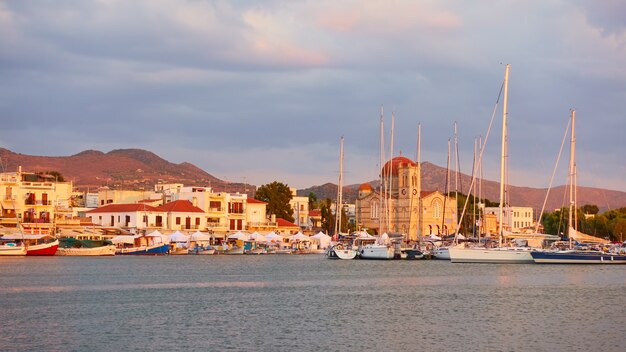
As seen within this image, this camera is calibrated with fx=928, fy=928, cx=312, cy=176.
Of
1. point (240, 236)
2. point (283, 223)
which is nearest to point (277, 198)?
point (283, 223)

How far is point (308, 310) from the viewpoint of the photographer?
4044cm

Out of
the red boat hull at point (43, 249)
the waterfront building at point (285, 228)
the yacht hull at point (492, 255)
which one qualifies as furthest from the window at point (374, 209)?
the yacht hull at point (492, 255)

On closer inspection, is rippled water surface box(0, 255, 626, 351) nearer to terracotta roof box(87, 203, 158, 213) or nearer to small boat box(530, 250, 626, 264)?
small boat box(530, 250, 626, 264)

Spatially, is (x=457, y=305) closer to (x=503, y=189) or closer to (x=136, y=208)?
(x=503, y=189)

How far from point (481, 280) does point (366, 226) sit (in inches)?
3794

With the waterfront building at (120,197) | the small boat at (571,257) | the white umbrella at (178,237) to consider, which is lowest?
the small boat at (571,257)

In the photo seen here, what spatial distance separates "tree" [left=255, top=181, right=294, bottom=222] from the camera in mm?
128875

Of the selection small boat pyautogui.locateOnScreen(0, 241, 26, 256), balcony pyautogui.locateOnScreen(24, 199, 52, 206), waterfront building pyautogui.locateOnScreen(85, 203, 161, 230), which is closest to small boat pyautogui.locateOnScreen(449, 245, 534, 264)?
small boat pyautogui.locateOnScreen(0, 241, 26, 256)

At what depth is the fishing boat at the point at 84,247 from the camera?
91.4 metres

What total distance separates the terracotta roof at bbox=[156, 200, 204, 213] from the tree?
22.2m

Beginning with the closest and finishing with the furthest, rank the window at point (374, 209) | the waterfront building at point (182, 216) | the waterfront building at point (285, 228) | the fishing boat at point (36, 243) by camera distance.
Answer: the fishing boat at point (36, 243) → the waterfront building at point (182, 216) → the waterfront building at point (285, 228) → the window at point (374, 209)

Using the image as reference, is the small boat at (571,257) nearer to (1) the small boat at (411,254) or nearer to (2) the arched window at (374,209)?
(1) the small boat at (411,254)

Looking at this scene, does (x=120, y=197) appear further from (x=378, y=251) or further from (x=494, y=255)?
(x=494, y=255)

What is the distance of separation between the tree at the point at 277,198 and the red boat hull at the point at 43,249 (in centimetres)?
4507
